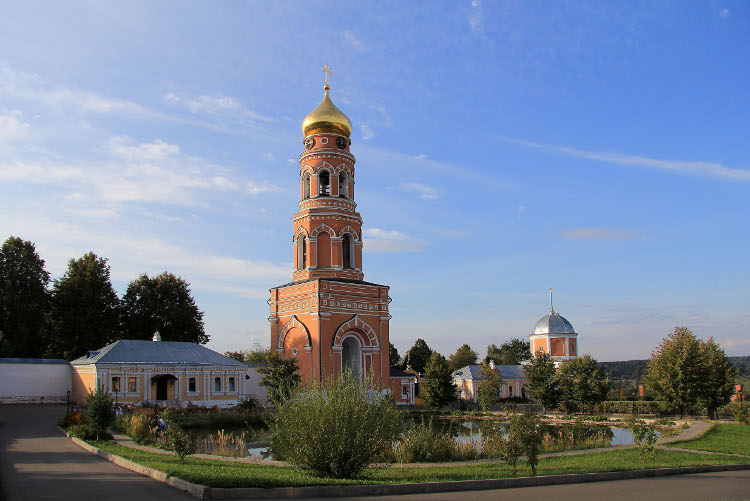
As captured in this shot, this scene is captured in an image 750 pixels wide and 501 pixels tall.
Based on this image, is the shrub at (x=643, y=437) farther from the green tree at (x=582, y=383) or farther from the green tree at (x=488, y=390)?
the green tree at (x=488, y=390)

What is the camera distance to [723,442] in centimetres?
1831

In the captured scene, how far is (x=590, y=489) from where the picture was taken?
10320mm

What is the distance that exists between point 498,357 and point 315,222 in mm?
53902

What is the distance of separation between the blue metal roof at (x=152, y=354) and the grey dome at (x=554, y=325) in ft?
99.0

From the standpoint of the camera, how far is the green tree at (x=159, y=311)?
43.1 meters

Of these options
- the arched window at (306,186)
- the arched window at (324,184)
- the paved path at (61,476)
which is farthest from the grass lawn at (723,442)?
the arched window at (306,186)

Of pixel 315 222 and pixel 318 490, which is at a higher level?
pixel 315 222

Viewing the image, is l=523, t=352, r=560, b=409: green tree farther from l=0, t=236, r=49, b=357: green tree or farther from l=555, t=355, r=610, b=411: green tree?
l=0, t=236, r=49, b=357: green tree

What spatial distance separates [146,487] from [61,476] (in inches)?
104

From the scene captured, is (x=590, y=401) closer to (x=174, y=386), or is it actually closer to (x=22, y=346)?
(x=174, y=386)

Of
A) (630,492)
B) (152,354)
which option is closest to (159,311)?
(152,354)

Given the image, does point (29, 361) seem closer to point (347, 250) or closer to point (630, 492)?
point (347, 250)

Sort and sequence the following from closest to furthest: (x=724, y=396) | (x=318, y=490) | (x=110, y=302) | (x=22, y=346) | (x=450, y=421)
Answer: (x=318, y=490) < (x=724, y=396) < (x=450, y=421) < (x=22, y=346) < (x=110, y=302)

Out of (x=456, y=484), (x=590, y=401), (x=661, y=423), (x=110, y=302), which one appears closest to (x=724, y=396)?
(x=661, y=423)
